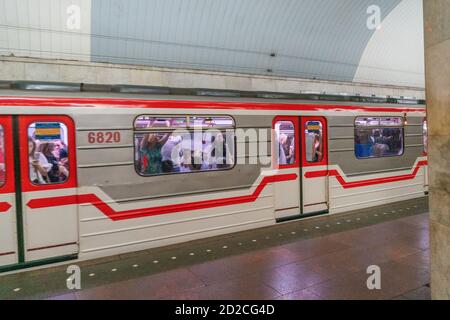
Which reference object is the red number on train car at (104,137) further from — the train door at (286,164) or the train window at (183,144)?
the train door at (286,164)

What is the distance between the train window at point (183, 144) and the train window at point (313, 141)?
5.43ft

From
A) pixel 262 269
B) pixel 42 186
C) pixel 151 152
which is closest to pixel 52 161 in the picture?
pixel 42 186

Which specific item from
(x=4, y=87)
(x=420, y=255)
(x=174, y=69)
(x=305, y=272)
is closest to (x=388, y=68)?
(x=174, y=69)

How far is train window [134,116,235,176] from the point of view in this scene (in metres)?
4.84

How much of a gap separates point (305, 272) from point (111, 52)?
6.68 metres

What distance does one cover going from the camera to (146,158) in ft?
16.0

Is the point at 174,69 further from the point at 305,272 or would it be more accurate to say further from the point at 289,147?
the point at 305,272

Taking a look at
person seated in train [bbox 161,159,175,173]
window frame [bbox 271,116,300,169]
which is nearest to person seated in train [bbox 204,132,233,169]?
person seated in train [bbox 161,159,175,173]

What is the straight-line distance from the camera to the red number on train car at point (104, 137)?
4.49m

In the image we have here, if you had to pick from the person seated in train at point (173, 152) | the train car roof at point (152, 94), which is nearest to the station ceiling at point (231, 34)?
the train car roof at point (152, 94)

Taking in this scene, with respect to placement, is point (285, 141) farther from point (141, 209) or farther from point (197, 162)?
point (141, 209)

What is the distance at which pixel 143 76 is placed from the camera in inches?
321

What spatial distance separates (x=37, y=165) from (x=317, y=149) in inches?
187

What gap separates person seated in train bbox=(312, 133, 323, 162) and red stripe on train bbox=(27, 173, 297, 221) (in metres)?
0.79
